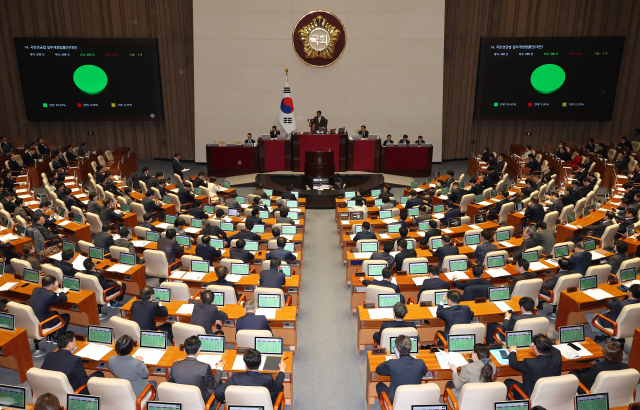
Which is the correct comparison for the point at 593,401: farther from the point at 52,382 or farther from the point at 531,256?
the point at 52,382

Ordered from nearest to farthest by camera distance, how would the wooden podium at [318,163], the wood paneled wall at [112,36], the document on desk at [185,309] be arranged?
the document on desk at [185,309] → the wooden podium at [318,163] → the wood paneled wall at [112,36]

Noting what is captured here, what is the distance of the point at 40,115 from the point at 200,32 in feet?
26.7

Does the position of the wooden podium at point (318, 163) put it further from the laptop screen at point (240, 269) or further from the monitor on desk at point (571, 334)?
the monitor on desk at point (571, 334)

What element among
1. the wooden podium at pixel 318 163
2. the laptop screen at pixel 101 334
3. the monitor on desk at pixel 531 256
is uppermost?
the wooden podium at pixel 318 163

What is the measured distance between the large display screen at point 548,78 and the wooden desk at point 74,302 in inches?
715

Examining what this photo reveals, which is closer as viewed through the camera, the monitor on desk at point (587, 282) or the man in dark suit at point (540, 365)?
the man in dark suit at point (540, 365)

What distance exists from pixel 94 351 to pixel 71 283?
7.09 feet

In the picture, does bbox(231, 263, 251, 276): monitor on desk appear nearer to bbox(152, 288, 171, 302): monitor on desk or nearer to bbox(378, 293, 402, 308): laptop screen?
bbox(152, 288, 171, 302): monitor on desk

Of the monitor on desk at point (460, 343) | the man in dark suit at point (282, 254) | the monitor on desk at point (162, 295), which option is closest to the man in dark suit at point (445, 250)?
Answer: the man in dark suit at point (282, 254)

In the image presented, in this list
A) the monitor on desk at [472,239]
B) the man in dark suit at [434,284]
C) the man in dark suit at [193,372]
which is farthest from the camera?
the monitor on desk at [472,239]

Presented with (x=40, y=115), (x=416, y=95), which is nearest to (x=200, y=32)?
(x=40, y=115)

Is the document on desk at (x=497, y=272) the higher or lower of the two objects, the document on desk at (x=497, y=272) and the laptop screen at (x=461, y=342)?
the higher

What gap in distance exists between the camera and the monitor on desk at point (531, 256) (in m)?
9.05

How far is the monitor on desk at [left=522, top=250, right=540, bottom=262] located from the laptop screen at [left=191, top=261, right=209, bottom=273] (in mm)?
6042
